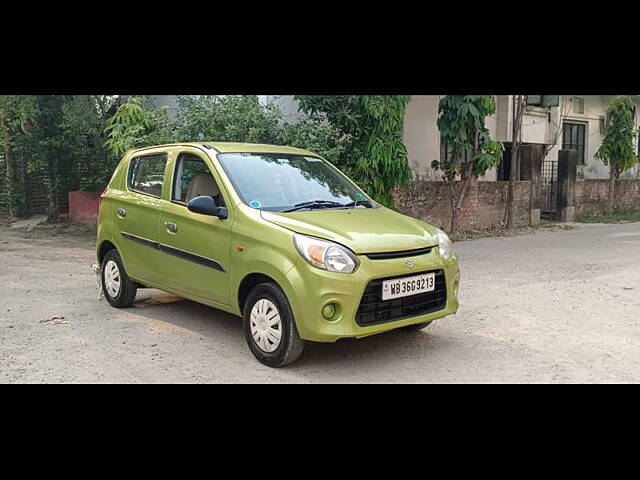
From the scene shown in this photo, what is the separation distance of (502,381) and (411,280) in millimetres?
1027

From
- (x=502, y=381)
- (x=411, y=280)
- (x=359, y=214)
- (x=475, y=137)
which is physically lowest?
(x=502, y=381)

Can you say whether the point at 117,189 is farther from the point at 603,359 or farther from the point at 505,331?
the point at 603,359

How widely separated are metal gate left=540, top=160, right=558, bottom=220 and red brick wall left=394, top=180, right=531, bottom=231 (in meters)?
2.22

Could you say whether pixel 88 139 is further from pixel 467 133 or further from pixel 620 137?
pixel 620 137

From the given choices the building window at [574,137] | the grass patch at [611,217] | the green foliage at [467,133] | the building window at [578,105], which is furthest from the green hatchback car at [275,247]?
the building window at [578,105]

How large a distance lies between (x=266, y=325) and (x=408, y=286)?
1177 mm

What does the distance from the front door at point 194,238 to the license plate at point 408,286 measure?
1421mm

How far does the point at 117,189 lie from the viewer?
6922 mm

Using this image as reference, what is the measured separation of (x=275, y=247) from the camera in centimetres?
489

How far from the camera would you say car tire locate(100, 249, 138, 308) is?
6.81 metres

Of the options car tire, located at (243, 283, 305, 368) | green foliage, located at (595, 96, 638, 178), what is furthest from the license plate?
green foliage, located at (595, 96, 638, 178)

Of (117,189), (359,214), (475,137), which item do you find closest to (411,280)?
(359,214)

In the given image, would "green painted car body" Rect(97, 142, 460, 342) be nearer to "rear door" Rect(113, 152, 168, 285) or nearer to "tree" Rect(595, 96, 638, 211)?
"rear door" Rect(113, 152, 168, 285)

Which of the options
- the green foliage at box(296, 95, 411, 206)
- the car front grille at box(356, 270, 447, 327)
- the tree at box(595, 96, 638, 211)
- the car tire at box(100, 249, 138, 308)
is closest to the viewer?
the car front grille at box(356, 270, 447, 327)
